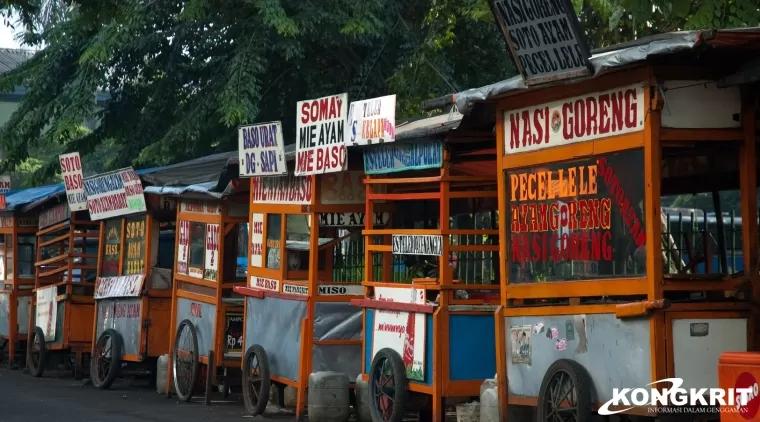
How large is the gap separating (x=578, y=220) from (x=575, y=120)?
670 millimetres

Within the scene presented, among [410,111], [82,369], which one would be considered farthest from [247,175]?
[82,369]

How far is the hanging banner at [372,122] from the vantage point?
441 inches

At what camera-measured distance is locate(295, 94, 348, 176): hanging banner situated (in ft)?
39.5

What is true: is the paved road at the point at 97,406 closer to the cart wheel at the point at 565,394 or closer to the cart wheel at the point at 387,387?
the cart wheel at the point at 387,387

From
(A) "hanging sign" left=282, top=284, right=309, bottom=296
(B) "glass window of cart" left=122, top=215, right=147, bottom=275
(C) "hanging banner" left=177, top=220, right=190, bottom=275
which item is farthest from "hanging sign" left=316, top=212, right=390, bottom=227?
(B) "glass window of cart" left=122, top=215, right=147, bottom=275

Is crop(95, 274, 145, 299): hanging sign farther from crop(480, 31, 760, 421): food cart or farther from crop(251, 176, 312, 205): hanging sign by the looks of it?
crop(480, 31, 760, 421): food cart

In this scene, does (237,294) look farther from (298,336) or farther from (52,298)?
(52,298)

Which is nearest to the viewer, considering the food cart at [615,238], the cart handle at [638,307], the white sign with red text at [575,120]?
the cart handle at [638,307]

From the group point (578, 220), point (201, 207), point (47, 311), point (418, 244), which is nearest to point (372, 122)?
point (418, 244)

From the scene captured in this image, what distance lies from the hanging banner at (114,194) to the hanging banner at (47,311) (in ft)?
5.92

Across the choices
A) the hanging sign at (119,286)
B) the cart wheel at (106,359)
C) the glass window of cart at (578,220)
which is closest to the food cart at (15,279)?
the hanging sign at (119,286)

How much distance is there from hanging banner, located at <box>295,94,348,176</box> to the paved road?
8.48 ft

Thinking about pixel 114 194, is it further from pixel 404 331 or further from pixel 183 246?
→ pixel 404 331

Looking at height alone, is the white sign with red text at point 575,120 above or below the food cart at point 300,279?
above
